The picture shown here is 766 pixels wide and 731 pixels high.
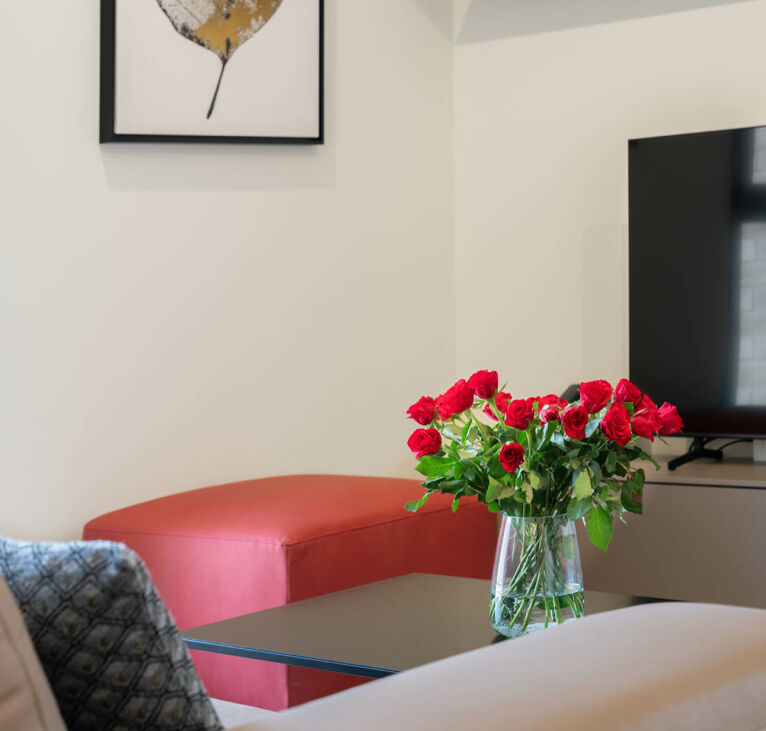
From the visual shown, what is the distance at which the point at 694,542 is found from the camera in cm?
311

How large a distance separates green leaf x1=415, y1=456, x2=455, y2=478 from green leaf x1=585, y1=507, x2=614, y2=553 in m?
0.23

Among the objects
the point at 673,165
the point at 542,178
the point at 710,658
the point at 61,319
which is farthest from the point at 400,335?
the point at 710,658

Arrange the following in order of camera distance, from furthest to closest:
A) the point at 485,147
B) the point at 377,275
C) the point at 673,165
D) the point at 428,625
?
the point at 485,147, the point at 377,275, the point at 673,165, the point at 428,625

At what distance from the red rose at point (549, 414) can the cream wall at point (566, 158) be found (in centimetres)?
216

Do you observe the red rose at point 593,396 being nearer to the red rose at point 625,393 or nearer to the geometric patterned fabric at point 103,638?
the red rose at point 625,393

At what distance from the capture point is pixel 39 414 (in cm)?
281

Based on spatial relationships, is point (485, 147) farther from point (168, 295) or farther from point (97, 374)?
point (97, 374)

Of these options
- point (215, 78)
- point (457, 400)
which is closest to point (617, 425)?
point (457, 400)

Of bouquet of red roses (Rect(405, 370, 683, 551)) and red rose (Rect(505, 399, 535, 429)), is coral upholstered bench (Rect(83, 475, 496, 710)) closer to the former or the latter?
bouquet of red roses (Rect(405, 370, 683, 551))

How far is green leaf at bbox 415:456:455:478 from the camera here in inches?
67.0

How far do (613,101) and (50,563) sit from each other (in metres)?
3.45

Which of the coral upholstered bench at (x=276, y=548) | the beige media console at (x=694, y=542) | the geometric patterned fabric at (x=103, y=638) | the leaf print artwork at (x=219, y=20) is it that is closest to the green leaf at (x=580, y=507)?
the coral upholstered bench at (x=276, y=548)

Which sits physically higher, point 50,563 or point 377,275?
point 377,275

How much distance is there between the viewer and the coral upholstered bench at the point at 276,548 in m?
2.36
